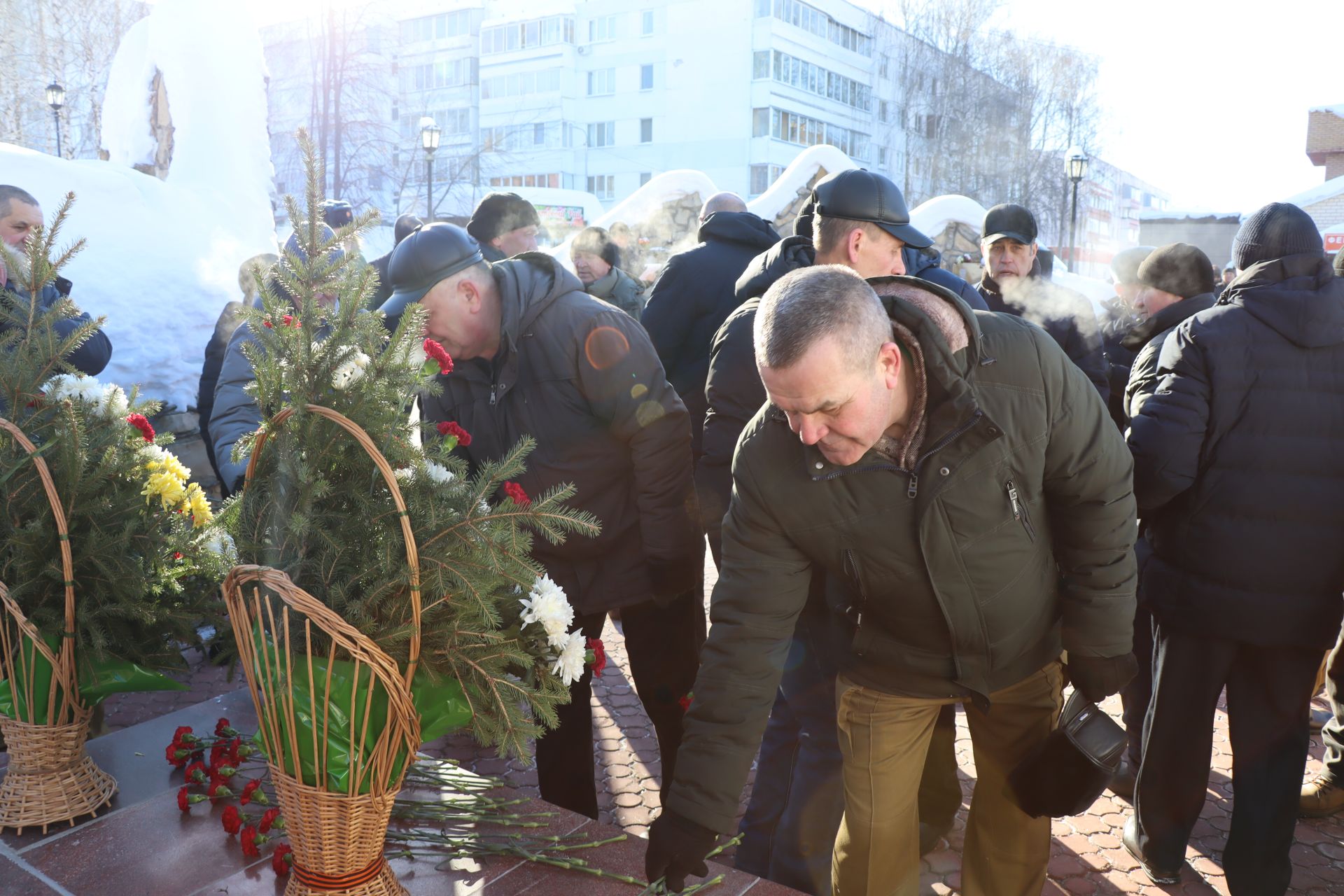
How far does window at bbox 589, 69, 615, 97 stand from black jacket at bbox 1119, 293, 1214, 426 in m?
48.0

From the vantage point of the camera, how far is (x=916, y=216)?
50.5 ft

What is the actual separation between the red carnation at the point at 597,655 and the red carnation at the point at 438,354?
2.46 feet

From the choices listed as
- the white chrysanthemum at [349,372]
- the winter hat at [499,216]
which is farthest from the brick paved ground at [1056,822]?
the winter hat at [499,216]

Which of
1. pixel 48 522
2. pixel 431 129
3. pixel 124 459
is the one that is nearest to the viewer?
pixel 48 522

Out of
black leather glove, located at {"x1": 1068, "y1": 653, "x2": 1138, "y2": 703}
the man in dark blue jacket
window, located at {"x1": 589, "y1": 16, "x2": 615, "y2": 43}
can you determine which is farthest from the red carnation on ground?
window, located at {"x1": 589, "y1": 16, "x2": 615, "y2": 43}

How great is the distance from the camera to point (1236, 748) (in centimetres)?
318

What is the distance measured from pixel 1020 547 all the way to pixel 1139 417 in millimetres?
1063

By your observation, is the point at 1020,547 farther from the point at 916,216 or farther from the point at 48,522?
the point at 916,216

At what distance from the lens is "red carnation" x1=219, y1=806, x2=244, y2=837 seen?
244cm

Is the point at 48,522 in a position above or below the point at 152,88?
below

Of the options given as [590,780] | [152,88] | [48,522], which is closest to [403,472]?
[48,522]

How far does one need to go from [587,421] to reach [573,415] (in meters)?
0.05


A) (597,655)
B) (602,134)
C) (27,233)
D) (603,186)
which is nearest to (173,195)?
(27,233)

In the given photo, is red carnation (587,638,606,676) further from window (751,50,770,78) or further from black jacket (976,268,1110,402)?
window (751,50,770,78)
